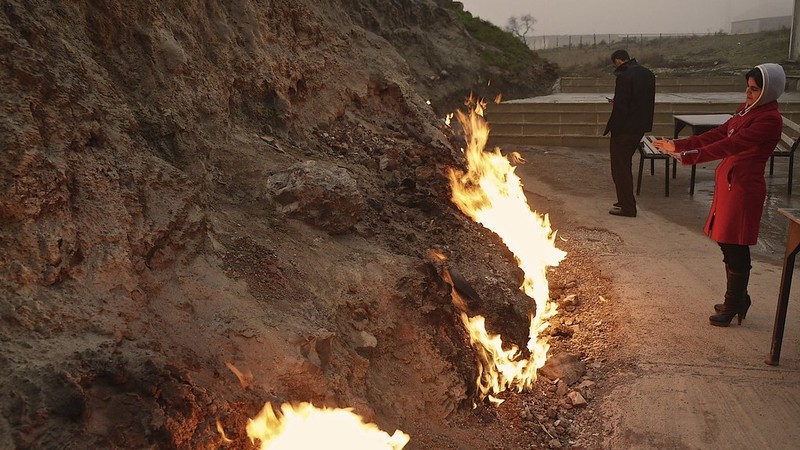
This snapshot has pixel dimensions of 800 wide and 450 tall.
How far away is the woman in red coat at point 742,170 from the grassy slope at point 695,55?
52.7 feet

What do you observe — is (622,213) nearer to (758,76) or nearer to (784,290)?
(758,76)

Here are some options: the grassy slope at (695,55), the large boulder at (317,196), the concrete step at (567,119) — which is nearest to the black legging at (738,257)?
the large boulder at (317,196)

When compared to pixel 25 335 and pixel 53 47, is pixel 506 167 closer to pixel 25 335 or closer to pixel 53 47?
pixel 53 47

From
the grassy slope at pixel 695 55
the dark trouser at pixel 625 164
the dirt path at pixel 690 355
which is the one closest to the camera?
the dirt path at pixel 690 355

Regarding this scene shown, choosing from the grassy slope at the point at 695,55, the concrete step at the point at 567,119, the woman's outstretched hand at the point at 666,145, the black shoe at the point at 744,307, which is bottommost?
the black shoe at the point at 744,307

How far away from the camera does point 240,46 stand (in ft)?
18.3

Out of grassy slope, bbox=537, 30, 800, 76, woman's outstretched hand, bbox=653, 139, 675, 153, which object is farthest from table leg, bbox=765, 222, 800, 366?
grassy slope, bbox=537, 30, 800, 76

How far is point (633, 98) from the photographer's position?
8.19 metres

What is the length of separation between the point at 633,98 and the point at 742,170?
3660 mm

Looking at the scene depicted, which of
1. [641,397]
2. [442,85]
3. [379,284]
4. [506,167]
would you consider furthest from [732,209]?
[442,85]

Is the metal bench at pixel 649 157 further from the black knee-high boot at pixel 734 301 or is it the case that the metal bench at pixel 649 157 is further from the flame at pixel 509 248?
the black knee-high boot at pixel 734 301

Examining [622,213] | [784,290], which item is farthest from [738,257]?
[622,213]

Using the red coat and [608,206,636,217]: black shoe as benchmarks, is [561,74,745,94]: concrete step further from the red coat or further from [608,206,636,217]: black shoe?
the red coat

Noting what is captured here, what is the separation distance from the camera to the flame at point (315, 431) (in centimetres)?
279
